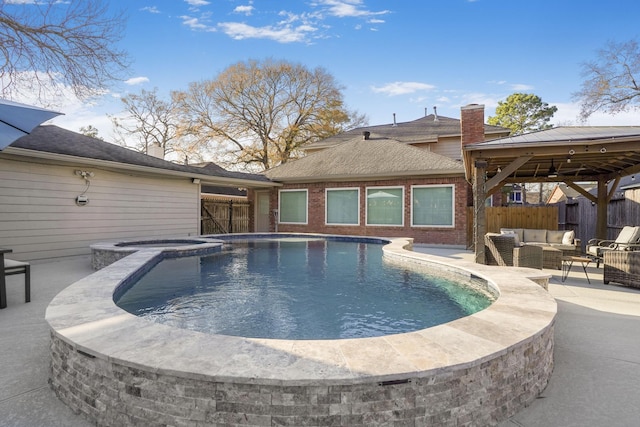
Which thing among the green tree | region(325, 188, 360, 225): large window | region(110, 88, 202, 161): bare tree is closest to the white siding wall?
region(325, 188, 360, 225): large window

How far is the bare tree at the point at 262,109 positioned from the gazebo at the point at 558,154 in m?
18.8

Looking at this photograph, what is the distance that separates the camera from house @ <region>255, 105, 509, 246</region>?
1247 cm

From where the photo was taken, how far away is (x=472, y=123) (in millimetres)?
12406

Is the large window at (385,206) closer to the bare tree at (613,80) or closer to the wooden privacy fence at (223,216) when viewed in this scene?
the wooden privacy fence at (223,216)

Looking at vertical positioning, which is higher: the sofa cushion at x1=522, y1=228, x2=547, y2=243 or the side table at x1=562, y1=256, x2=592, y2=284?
the sofa cushion at x1=522, y1=228, x2=547, y2=243

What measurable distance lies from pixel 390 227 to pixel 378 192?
4.74 ft

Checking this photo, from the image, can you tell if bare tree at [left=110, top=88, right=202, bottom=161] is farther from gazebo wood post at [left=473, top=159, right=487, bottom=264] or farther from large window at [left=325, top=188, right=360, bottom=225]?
gazebo wood post at [left=473, top=159, right=487, bottom=264]

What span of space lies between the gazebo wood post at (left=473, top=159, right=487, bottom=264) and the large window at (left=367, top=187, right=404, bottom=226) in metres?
5.75

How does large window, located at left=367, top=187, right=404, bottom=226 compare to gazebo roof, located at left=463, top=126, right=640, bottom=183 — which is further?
large window, located at left=367, top=187, right=404, bottom=226

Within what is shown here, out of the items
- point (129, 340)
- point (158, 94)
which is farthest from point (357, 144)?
point (158, 94)

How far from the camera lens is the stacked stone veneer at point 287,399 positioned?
1894 millimetres

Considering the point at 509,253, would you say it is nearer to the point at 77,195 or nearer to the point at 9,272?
the point at 9,272

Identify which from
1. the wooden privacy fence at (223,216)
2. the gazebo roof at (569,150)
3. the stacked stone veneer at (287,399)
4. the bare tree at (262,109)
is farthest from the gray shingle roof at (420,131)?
the stacked stone veneer at (287,399)

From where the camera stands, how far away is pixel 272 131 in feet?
89.0
